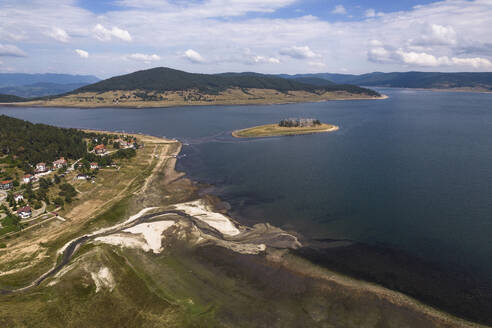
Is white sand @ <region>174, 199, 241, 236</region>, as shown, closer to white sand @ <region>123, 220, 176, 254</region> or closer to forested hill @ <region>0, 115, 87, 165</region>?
white sand @ <region>123, 220, 176, 254</region>

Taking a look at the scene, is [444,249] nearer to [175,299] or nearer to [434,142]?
[175,299]

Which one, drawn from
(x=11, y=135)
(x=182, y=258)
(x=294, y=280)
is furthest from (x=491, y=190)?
(x=11, y=135)

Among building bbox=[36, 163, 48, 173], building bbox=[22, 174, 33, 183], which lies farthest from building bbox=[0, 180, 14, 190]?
building bbox=[36, 163, 48, 173]

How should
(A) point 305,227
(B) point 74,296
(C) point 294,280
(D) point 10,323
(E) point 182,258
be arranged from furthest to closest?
1. (A) point 305,227
2. (E) point 182,258
3. (C) point 294,280
4. (B) point 74,296
5. (D) point 10,323

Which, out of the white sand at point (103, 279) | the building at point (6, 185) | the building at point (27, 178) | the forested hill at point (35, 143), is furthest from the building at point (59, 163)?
the white sand at point (103, 279)

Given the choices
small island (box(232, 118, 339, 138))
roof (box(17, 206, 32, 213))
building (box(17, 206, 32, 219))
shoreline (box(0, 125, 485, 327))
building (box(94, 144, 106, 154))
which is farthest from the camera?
small island (box(232, 118, 339, 138))

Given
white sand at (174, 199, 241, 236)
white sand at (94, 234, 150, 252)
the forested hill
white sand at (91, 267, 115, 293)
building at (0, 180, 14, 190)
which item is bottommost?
white sand at (91, 267, 115, 293)

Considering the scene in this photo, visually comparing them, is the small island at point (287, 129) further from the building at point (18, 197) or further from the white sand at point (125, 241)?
the white sand at point (125, 241)
